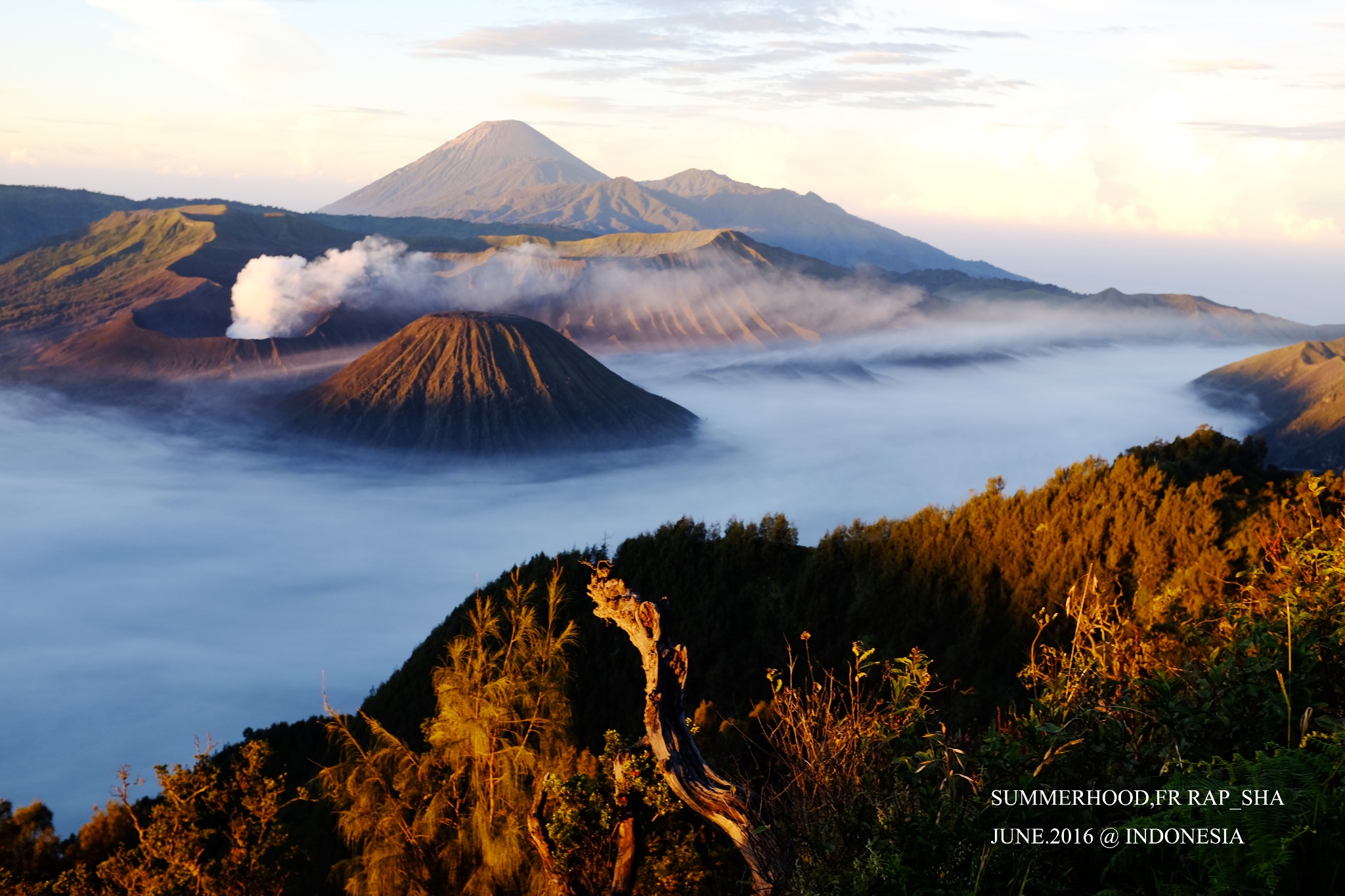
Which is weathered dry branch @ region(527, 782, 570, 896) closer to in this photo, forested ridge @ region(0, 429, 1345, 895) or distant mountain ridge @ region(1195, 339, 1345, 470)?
forested ridge @ region(0, 429, 1345, 895)

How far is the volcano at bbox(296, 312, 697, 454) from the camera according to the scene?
12719 cm

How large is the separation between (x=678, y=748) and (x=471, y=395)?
129097mm

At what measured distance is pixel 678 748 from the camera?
17.4 feet

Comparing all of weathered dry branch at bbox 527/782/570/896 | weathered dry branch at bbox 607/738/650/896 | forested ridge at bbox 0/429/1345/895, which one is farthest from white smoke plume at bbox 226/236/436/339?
weathered dry branch at bbox 607/738/650/896

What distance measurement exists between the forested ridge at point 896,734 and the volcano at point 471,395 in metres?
101

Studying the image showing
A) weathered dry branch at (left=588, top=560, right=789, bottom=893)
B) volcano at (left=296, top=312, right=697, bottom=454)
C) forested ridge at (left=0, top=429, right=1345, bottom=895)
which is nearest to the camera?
forested ridge at (left=0, top=429, right=1345, bottom=895)

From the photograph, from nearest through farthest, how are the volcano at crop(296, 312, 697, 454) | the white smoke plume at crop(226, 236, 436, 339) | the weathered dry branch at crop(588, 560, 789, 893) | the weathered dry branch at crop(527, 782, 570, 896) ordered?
the weathered dry branch at crop(588, 560, 789, 893), the weathered dry branch at crop(527, 782, 570, 896), the volcano at crop(296, 312, 697, 454), the white smoke plume at crop(226, 236, 436, 339)

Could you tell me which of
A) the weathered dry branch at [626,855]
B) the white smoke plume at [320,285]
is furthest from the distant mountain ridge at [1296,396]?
the white smoke plume at [320,285]

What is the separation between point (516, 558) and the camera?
116 metres

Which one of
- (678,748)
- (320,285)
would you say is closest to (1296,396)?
(678,748)

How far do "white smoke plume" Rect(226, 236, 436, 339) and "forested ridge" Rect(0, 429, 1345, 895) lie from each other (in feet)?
489

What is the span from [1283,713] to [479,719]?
26.8 ft

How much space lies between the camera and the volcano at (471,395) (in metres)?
127

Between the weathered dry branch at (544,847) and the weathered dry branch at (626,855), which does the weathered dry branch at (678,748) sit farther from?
the weathered dry branch at (544,847)
